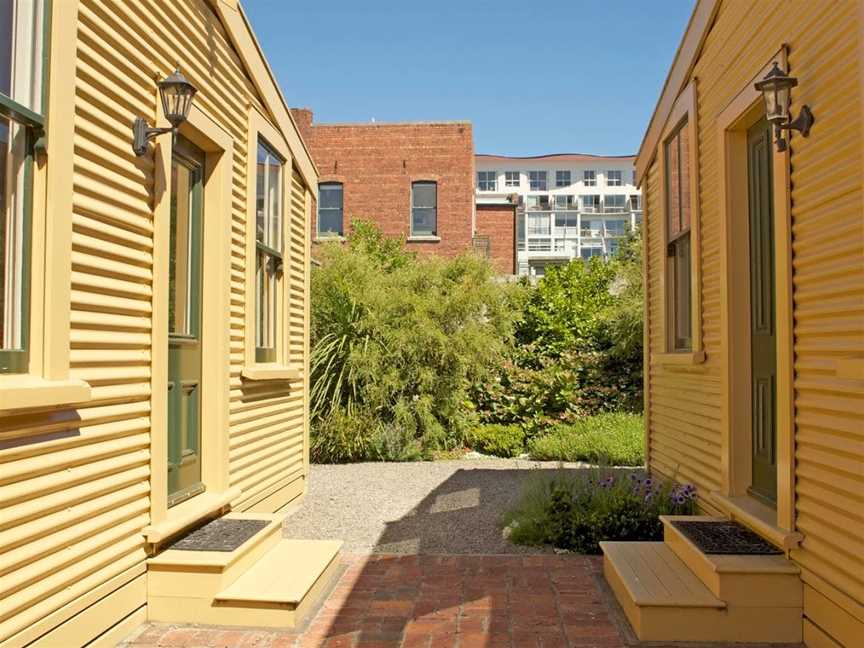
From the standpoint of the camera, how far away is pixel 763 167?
5391 mm

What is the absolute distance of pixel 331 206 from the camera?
70.5 feet

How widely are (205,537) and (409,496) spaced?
4120 mm

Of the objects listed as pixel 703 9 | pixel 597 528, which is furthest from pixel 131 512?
pixel 703 9

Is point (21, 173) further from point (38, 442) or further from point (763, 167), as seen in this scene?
point (763, 167)

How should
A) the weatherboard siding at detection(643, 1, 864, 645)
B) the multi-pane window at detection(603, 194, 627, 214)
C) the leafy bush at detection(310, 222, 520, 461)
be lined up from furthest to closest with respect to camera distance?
the multi-pane window at detection(603, 194, 627, 214) → the leafy bush at detection(310, 222, 520, 461) → the weatherboard siding at detection(643, 1, 864, 645)

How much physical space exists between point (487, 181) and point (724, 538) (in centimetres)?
7219

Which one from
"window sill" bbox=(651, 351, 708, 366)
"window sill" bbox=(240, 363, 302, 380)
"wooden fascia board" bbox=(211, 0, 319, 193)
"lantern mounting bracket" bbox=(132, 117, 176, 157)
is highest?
"wooden fascia board" bbox=(211, 0, 319, 193)

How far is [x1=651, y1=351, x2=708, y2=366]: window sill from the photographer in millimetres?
6379

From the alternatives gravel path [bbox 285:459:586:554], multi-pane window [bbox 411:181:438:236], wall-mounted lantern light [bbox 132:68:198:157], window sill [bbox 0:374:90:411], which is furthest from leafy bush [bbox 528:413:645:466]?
multi-pane window [bbox 411:181:438:236]

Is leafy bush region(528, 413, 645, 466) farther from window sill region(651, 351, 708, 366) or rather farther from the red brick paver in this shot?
the red brick paver

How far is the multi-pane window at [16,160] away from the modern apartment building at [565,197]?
6052 cm

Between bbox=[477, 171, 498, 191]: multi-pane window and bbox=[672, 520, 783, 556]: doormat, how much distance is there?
7086cm

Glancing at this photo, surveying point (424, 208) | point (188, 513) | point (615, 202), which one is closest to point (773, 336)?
point (188, 513)

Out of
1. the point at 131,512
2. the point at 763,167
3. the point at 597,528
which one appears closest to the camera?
the point at 131,512
